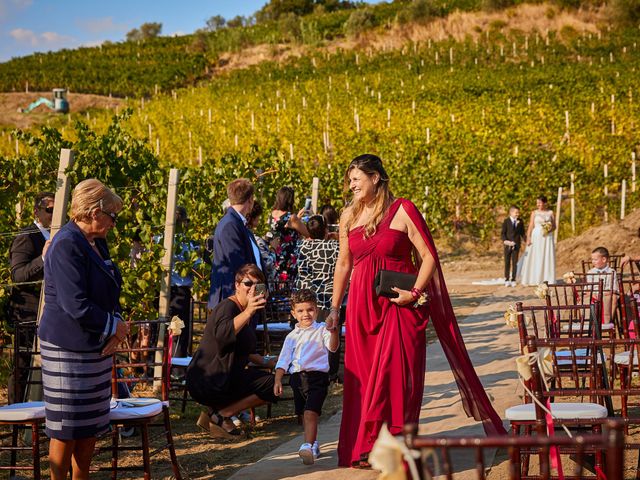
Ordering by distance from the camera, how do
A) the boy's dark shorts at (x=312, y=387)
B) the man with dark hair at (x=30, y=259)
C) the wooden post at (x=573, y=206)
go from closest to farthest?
the boy's dark shorts at (x=312, y=387)
the man with dark hair at (x=30, y=259)
the wooden post at (x=573, y=206)

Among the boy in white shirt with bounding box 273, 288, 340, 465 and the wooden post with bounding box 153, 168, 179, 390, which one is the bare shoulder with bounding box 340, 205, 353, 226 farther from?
the wooden post with bounding box 153, 168, 179, 390

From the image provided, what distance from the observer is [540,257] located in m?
16.0

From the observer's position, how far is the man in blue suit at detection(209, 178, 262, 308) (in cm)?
707

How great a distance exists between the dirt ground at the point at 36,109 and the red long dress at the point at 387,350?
39.2 m

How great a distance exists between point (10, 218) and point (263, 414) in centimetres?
343

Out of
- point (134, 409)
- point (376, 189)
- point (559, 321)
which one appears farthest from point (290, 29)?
point (134, 409)

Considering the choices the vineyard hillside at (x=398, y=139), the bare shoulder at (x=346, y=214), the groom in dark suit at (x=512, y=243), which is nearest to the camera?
the bare shoulder at (x=346, y=214)

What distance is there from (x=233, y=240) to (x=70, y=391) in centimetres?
293

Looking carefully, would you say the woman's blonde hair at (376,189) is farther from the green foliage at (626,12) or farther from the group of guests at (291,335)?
the green foliage at (626,12)

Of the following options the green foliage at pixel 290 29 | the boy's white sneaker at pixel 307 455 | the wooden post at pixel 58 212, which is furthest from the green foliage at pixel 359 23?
the boy's white sneaker at pixel 307 455

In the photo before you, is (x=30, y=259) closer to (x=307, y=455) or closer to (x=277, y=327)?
(x=277, y=327)

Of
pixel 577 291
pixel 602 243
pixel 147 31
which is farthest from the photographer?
pixel 147 31

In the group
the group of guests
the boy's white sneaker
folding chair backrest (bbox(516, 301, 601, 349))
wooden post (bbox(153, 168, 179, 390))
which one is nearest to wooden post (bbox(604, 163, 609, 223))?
folding chair backrest (bbox(516, 301, 601, 349))

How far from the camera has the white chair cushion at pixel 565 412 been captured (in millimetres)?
4086
